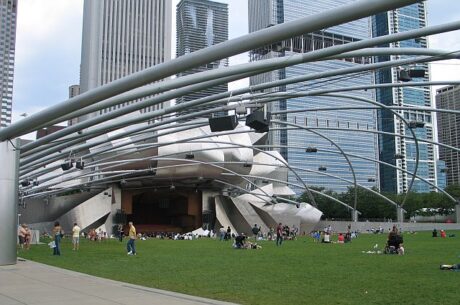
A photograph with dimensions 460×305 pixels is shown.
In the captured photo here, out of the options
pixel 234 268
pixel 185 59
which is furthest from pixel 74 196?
pixel 185 59

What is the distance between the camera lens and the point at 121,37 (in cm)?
13862

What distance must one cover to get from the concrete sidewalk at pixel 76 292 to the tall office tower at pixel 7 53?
255 feet

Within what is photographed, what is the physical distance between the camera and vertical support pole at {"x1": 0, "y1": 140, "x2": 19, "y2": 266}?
17703 mm

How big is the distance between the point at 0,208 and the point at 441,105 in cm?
3193

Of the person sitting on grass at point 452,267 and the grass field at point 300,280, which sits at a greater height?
the person sitting on grass at point 452,267

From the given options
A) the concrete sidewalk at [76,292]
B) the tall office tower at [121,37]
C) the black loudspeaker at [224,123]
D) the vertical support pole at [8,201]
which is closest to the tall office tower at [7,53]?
the tall office tower at [121,37]

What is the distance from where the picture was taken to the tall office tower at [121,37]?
135m

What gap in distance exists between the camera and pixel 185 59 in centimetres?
1130

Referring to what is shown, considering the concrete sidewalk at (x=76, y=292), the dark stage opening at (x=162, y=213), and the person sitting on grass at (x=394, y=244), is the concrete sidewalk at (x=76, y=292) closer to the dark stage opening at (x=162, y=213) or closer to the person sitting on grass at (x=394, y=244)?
the person sitting on grass at (x=394, y=244)

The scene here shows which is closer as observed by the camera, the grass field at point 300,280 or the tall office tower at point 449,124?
the grass field at point 300,280

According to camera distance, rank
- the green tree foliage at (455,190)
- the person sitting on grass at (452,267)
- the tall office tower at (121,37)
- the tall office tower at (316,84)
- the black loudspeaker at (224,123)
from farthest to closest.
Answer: the tall office tower at (121,37)
the green tree foliage at (455,190)
the tall office tower at (316,84)
the black loudspeaker at (224,123)
the person sitting on grass at (452,267)

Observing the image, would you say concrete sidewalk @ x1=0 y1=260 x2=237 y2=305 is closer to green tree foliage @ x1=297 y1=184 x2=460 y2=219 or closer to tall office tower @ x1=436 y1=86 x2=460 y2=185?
tall office tower @ x1=436 y1=86 x2=460 y2=185

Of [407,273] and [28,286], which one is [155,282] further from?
[407,273]

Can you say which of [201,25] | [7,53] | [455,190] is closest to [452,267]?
[455,190]
